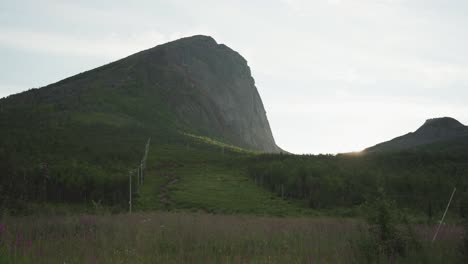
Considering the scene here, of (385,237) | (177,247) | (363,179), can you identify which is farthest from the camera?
(363,179)

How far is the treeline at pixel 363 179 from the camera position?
73938 mm

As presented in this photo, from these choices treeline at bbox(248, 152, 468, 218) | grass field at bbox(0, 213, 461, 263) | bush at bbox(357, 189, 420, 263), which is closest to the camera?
grass field at bbox(0, 213, 461, 263)

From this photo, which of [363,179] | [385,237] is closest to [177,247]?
[385,237]

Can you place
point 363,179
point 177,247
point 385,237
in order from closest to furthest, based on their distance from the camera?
point 385,237 < point 177,247 < point 363,179

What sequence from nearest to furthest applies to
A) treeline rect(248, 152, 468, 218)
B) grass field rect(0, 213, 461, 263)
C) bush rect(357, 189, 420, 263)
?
grass field rect(0, 213, 461, 263) → bush rect(357, 189, 420, 263) → treeline rect(248, 152, 468, 218)

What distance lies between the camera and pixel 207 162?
119 meters

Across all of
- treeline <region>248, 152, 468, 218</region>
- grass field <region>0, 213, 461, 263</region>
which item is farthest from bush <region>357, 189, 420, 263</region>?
treeline <region>248, 152, 468, 218</region>

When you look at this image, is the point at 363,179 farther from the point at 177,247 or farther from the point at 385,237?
the point at 177,247

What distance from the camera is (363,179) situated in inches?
3381

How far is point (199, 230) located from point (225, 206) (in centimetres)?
4540

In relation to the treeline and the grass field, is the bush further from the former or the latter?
the treeline

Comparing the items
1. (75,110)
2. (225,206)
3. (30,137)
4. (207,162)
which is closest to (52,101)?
(75,110)

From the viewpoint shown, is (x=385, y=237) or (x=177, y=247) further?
(x=177, y=247)

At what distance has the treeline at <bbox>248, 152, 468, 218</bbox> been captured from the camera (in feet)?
243
